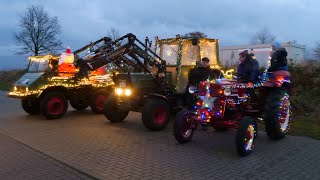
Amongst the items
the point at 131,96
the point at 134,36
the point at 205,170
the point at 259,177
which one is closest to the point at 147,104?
the point at 131,96

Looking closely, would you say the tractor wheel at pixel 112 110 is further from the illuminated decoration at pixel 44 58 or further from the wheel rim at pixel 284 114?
the wheel rim at pixel 284 114

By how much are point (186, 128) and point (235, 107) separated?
3.68ft

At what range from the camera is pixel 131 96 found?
10.9 metres

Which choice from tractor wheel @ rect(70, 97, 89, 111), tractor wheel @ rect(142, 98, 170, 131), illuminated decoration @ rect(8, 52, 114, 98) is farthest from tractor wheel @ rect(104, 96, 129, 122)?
tractor wheel @ rect(70, 97, 89, 111)

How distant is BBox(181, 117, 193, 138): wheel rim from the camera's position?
8.30 meters

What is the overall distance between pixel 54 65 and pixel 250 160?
8.16m

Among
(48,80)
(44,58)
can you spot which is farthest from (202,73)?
(44,58)

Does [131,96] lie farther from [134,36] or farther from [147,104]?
[134,36]

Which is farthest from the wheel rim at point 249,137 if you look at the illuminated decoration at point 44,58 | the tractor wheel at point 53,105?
the illuminated decoration at point 44,58

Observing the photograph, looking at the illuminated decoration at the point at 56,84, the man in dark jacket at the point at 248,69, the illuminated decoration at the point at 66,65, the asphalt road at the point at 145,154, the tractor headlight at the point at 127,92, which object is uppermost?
the illuminated decoration at the point at 66,65

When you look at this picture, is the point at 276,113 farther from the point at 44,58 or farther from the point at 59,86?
the point at 44,58

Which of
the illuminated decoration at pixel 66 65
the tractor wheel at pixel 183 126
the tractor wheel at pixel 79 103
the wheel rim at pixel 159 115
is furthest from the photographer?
the tractor wheel at pixel 79 103

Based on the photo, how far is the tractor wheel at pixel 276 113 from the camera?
8.32m

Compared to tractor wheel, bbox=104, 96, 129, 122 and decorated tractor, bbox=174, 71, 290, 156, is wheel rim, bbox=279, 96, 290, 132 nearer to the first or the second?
decorated tractor, bbox=174, 71, 290, 156
